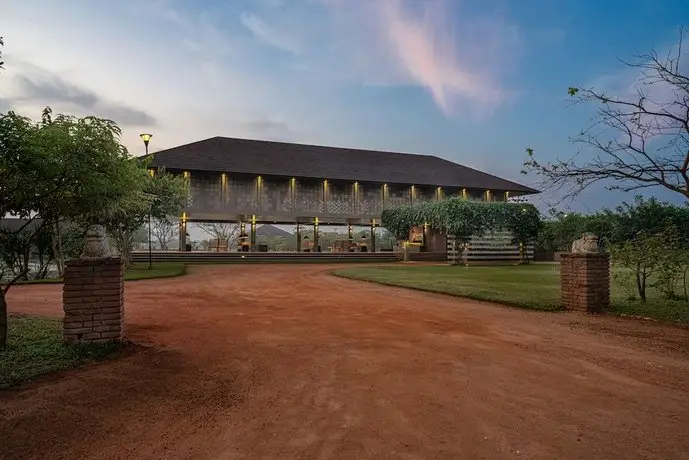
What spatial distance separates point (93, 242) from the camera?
199 inches

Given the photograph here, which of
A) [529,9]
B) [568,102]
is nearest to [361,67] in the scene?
[529,9]

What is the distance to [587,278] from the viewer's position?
779 centimetres

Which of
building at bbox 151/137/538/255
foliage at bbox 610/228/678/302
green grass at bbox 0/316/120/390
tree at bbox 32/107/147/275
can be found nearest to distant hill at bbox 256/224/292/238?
building at bbox 151/137/538/255

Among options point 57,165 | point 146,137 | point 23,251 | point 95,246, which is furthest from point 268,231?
point 57,165

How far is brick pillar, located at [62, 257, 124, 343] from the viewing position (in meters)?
4.86

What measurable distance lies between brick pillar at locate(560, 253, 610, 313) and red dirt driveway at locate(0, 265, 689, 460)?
1.02 meters

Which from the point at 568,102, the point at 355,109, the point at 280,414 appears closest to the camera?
the point at 280,414

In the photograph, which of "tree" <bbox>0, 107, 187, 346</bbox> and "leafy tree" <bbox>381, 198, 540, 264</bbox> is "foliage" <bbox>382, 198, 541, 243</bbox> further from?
"tree" <bbox>0, 107, 187, 346</bbox>

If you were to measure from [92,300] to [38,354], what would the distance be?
765mm

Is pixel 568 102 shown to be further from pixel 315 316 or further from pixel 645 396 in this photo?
pixel 315 316

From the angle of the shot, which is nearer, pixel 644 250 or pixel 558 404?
pixel 558 404

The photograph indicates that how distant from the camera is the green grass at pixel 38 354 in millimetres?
4074

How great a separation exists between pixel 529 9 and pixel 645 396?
1405cm

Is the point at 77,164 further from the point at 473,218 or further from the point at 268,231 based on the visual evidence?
the point at 268,231
